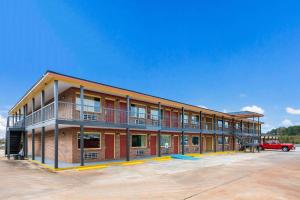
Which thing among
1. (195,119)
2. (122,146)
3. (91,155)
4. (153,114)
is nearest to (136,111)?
(153,114)

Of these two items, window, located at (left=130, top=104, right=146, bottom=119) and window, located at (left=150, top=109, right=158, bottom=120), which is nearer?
window, located at (left=130, top=104, right=146, bottom=119)

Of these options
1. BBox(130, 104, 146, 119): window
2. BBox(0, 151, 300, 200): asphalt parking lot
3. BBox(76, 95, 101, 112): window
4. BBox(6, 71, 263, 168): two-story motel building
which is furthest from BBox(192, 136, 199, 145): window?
BBox(0, 151, 300, 200): asphalt parking lot

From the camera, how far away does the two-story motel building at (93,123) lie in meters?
17.2

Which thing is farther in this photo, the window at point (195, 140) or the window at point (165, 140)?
the window at point (195, 140)

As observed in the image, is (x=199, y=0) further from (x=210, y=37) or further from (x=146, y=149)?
(x=146, y=149)

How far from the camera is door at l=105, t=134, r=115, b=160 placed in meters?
20.8

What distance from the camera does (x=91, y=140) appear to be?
776 inches

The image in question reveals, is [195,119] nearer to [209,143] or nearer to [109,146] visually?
[209,143]

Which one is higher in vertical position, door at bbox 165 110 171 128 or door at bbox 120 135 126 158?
Answer: door at bbox 165 110 171 128

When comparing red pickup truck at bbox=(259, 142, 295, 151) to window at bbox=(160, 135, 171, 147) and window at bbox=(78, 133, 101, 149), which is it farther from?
window at bbox=(78, 133, 101, 149)

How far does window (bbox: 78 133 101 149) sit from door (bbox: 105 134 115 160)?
33.6 inches

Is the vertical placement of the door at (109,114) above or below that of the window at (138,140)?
above

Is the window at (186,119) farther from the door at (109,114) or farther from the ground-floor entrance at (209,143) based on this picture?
the door at (109,114)

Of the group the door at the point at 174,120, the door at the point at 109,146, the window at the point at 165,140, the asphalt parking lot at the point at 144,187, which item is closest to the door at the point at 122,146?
the door at the point at 109,146
